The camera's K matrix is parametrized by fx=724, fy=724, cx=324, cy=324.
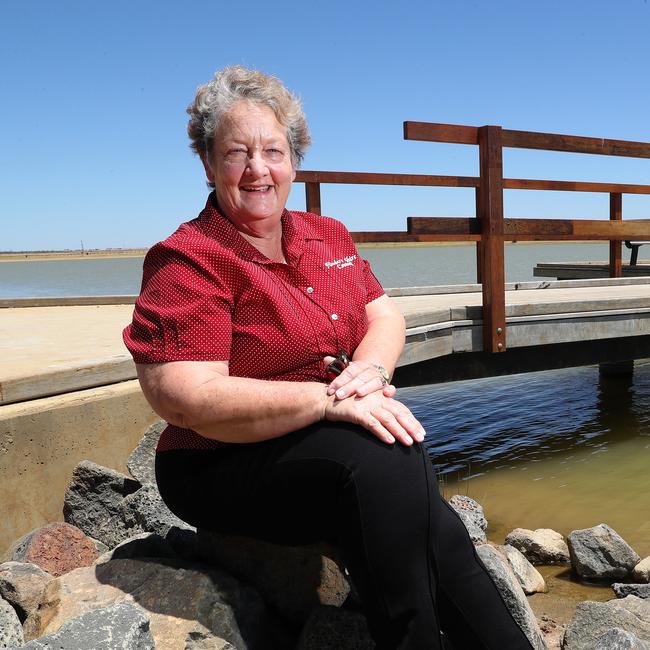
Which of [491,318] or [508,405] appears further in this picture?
[508,405]

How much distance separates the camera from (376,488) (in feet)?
5.71

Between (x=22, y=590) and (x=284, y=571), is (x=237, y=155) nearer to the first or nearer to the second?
(x=284, y=571)

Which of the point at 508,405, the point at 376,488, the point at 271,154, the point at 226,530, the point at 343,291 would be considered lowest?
the point at 508,405

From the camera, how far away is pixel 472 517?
3.91 metres

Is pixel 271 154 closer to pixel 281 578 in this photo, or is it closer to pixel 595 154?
pixel 281 578

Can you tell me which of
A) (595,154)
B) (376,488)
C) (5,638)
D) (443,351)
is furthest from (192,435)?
(595,154)

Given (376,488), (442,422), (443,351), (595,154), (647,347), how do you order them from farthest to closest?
(442,422), (647,347), (595,154), (443,351), (376,488)

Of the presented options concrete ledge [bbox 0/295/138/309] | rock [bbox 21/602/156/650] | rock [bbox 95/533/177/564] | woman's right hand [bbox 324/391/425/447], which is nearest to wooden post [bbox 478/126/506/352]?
rock [bbox 95/533/177/564]

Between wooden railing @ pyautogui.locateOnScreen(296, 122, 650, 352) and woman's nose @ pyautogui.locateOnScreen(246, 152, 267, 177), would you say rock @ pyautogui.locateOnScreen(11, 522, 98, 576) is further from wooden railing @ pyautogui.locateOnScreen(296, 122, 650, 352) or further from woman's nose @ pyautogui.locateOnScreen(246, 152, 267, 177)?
wooden railing @ pyautogui.locateOnScreen(296, 122, 650, 352)

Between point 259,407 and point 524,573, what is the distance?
2.21 meters

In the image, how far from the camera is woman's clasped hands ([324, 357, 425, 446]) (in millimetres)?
1797

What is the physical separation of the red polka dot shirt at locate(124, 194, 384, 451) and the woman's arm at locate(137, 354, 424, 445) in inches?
2.9

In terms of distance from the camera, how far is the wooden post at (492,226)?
5074 mm

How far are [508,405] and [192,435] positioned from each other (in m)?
6.38
